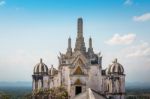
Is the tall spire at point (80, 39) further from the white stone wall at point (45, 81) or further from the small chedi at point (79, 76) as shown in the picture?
the white stone wall at point (45, 81)

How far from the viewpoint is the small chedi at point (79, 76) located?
3349 inches

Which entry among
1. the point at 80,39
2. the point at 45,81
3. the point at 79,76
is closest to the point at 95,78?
the point at 79,76

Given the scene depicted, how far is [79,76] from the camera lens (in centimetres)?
8606

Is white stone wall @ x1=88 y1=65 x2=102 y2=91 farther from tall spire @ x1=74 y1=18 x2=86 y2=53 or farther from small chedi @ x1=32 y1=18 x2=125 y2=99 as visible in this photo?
tall spire @ x1=74 y1=18 x2=86 y2=53

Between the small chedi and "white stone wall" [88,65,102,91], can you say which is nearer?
the small chedi

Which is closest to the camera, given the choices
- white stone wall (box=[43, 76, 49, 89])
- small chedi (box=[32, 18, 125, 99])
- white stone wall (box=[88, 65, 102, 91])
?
small chedi (box=[32, 18, 125, 99])

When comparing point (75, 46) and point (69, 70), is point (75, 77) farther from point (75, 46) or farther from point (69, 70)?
point (75, 46)

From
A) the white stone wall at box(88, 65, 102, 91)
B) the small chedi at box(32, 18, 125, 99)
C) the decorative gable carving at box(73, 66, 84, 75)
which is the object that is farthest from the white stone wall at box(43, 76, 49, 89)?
the white stone wall at box(88, 65, 102, 91)

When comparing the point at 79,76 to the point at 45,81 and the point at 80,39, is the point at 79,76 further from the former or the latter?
the point at 45,81

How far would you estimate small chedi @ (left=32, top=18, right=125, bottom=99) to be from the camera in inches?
3349

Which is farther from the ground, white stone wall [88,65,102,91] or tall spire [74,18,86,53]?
tall spire [74,18,86,53]

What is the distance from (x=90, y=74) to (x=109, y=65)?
24.4 feet

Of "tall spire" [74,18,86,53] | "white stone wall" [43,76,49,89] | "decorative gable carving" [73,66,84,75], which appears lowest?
"white stone wall" [43,76,49,89]

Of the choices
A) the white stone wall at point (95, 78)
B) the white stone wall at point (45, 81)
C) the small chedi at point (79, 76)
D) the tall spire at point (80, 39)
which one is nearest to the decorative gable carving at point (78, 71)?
the small chedi at point (79, 76)
